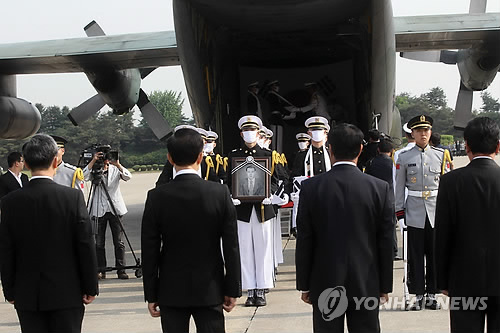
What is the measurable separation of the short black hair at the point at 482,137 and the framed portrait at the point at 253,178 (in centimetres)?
294

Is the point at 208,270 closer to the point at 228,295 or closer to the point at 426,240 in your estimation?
the point at 228,295

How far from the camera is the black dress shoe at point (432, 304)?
543 cm

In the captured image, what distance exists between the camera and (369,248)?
326cm

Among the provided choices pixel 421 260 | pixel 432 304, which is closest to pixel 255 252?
pixel 421 260

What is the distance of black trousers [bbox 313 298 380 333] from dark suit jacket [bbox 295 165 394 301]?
0.07 m

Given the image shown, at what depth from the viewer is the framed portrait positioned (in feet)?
20.3

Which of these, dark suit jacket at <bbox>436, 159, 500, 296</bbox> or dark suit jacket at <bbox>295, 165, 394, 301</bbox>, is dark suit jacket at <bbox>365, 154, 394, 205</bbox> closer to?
dark suit jacket at <bbox>436, 159, 500, 296</bbox>

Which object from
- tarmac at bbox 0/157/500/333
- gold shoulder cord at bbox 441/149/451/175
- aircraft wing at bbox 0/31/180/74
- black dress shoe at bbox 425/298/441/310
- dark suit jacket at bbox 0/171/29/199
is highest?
aircraft wing at bbox 0/31/180/74

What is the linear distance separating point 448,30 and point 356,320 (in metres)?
7.67

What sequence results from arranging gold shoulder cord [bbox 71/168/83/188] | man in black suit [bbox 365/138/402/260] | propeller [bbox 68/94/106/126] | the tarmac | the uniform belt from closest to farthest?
the tarmac → the uniform belt → gold shoulder cord [bbox 71/168/83/188] → man in black suit [bbox 365/138/402/260] → propeller [bbox 68/94/106/126]

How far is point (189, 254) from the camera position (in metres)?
3.20

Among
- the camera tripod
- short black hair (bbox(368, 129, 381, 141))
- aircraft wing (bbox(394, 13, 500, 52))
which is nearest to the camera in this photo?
the camera tripod

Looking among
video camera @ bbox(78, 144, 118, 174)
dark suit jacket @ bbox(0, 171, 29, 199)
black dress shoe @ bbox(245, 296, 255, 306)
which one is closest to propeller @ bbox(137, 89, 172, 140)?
dark suit jacket @ bbox(0, 171, 29, 199)

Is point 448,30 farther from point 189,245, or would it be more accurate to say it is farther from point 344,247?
point 189,245
